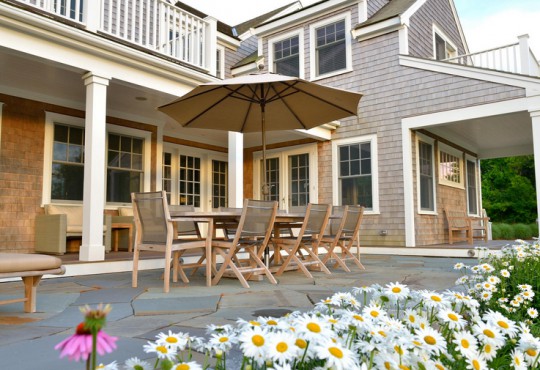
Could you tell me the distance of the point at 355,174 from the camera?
30.5 feet

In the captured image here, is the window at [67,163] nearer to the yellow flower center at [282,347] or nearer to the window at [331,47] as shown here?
the window at [331,47]

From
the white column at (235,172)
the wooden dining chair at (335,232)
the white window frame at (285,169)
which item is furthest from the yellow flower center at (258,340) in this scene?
the white window frame at (285,169)

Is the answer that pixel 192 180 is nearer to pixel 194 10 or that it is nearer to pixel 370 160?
pixel 370 160

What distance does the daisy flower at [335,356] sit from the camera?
2.96ft

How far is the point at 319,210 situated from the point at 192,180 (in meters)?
5.81

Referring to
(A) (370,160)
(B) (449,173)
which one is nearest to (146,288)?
(A) (370,160)

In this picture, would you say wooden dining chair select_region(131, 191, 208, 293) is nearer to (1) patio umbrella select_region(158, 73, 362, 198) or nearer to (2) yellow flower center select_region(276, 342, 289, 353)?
(1) patio umbrella select_region(158, 73, 362, 198)

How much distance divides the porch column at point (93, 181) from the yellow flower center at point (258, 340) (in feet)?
15.1

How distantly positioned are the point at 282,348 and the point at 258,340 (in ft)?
0.19

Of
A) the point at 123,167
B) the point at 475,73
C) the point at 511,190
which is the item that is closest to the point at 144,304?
the point at 123,167

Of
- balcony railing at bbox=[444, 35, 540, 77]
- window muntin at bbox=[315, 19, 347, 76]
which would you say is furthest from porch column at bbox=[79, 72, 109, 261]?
balcony railing at bbox=[444, 35, 540, 77]

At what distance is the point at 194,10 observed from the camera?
1188 cm

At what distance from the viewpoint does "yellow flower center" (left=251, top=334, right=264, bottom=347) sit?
3.10 ft

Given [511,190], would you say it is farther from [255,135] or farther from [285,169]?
[255,135]
